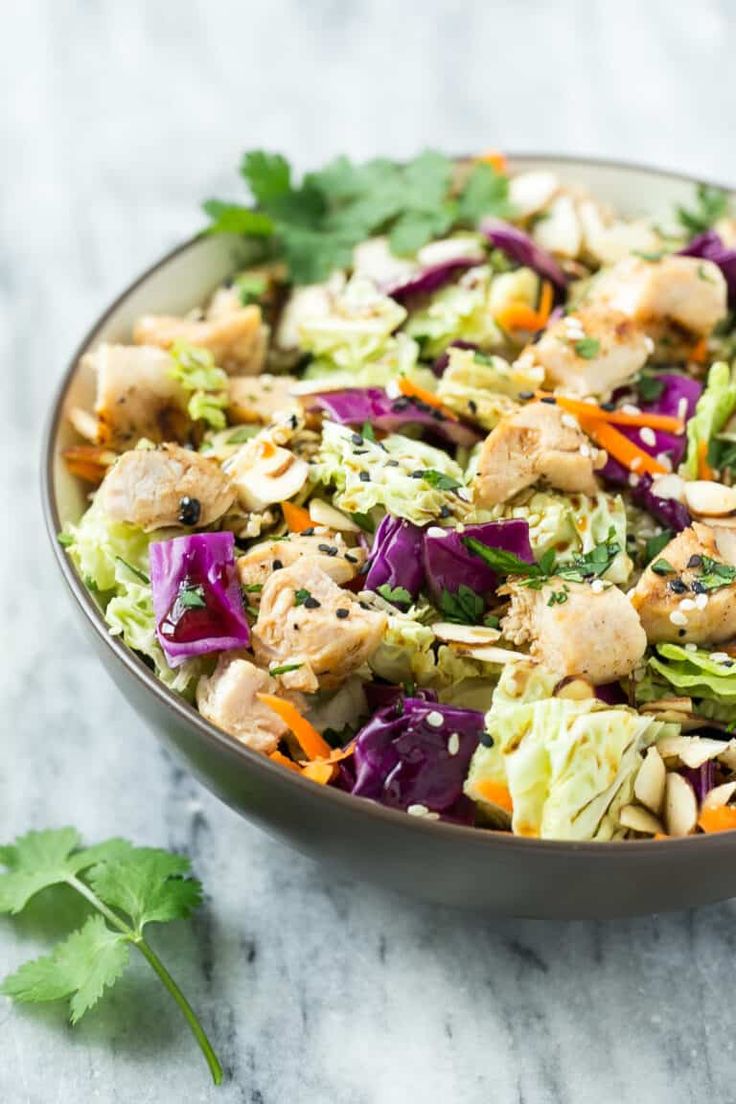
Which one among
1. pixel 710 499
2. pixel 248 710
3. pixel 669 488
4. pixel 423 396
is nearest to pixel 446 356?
pixel 423 396

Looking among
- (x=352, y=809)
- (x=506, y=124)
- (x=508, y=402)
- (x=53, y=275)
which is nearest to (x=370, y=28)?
(x=506, y=124)

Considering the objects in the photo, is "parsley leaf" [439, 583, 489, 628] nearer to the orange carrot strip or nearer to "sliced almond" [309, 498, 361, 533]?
"sliced almond" [309, 498, 361, 533]

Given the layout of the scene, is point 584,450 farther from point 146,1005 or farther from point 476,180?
point 146,1005

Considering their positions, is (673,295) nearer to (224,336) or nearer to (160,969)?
(224,336)

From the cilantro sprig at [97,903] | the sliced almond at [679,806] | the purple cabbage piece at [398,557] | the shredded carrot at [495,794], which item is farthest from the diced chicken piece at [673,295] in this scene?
the cilantro sprig at [97,903]

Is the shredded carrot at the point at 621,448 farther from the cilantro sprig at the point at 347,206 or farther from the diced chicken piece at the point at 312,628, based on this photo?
the cilantro sprig at the point at 347,206

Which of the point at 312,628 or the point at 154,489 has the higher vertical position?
the point at 154,489
